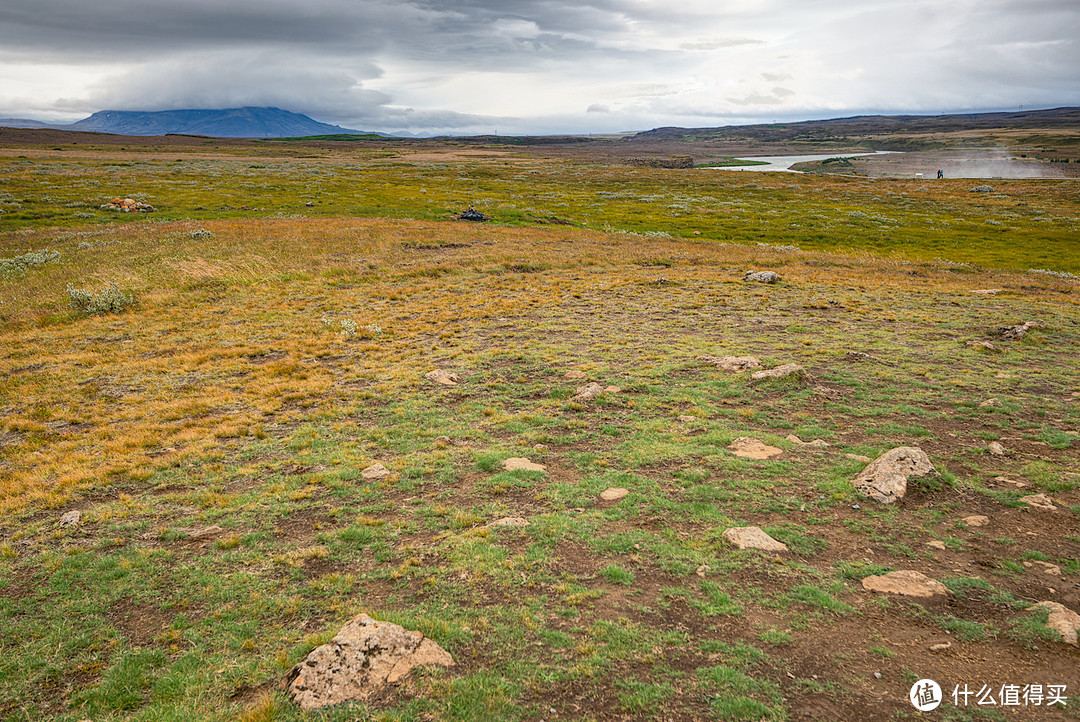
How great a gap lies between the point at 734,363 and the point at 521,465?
9.33 m

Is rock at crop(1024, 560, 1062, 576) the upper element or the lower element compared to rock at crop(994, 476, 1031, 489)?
lower

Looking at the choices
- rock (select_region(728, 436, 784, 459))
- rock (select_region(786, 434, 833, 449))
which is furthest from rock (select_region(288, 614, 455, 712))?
rock (select_region(786, 434, 833, 449))

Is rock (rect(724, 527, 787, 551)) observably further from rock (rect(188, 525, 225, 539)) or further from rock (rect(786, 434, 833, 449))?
rock (rect(188, 525, 225, 539))

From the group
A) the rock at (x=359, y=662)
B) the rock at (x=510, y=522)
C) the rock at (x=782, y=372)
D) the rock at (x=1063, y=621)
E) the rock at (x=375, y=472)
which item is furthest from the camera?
the rock at (x=782, y=372)

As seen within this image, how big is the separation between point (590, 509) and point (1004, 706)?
601 centimetres

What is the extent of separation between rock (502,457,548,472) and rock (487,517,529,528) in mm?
1911

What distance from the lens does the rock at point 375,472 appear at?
36.8 feet

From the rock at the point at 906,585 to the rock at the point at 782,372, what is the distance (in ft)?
28.0

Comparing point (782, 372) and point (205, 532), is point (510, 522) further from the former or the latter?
point (782, 372)

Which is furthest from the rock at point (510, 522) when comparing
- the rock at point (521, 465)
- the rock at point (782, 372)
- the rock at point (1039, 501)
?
the rock at point (782, 372)

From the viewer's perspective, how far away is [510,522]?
9.40 metres

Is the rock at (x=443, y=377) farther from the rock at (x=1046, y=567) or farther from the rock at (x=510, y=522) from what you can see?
the rock at (x=1046, y=567)

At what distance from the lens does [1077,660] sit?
20.2 ft

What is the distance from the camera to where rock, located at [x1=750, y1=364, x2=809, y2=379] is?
15.8 meters
